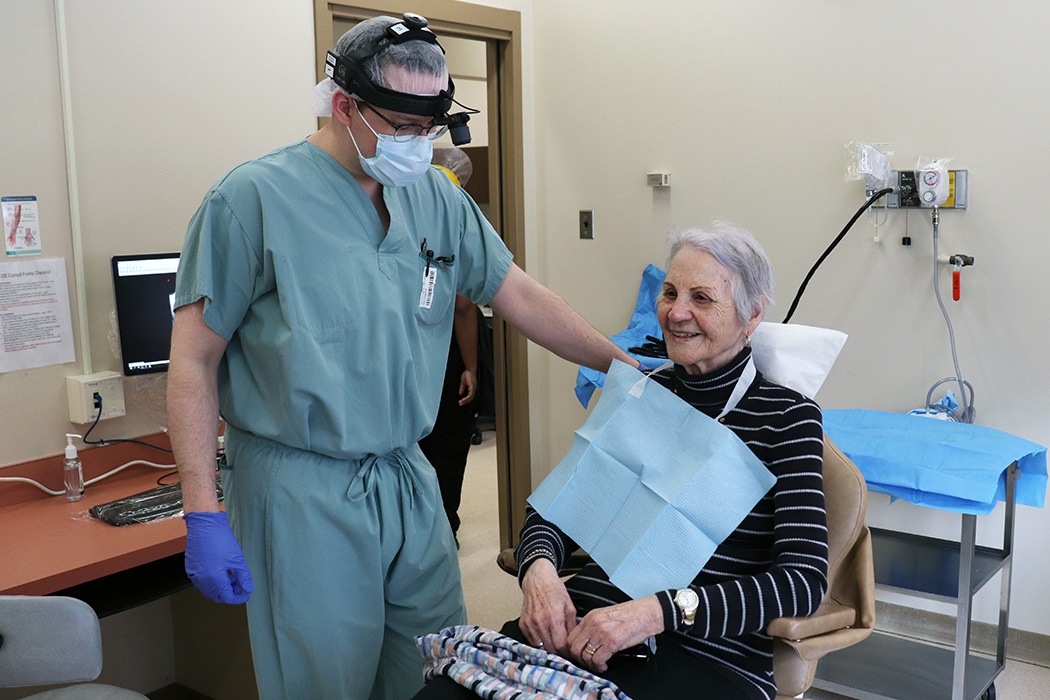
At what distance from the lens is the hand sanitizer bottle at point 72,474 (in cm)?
224

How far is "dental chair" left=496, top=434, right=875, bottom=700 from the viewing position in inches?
59.3

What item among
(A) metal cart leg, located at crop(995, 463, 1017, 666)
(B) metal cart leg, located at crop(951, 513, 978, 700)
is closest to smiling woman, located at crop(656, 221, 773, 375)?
(B) metal cart leg, located at crop(951, 513, 978, 700)

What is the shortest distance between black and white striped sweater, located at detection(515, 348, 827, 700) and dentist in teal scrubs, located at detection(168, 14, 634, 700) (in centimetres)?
31

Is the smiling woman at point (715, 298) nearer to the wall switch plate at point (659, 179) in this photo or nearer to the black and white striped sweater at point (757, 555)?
the black and white striped sweater at point (757, 555)

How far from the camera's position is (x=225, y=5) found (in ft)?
8.47

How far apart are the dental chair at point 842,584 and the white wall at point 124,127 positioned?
1.73 m

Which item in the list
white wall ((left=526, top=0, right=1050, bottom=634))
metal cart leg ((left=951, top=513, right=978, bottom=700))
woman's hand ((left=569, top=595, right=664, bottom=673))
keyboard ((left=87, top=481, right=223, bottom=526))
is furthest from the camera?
white wall ((left=526, top=0, right=1050, bottom=634))

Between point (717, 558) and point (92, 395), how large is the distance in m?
1.60

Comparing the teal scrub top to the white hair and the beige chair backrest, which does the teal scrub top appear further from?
the beige chair backrest

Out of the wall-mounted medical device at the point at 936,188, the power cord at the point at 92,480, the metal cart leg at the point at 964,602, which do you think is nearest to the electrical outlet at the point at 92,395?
the power cord at the point at 92,480

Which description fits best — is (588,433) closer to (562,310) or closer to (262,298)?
(562,310)

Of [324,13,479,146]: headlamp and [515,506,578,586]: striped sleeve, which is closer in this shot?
[324,13,479,146]: headlamp

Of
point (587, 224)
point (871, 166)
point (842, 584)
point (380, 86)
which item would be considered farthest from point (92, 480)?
point (871, 166)

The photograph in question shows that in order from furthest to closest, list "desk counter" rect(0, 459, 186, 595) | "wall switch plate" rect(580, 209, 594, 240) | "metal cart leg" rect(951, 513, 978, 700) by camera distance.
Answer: "wall switch plate" rect(580, 209, 594, 240) < "metal cart leg" rect(951, 513, 978, 700) < "desk counter" rect(0, 459, 186, 595)
